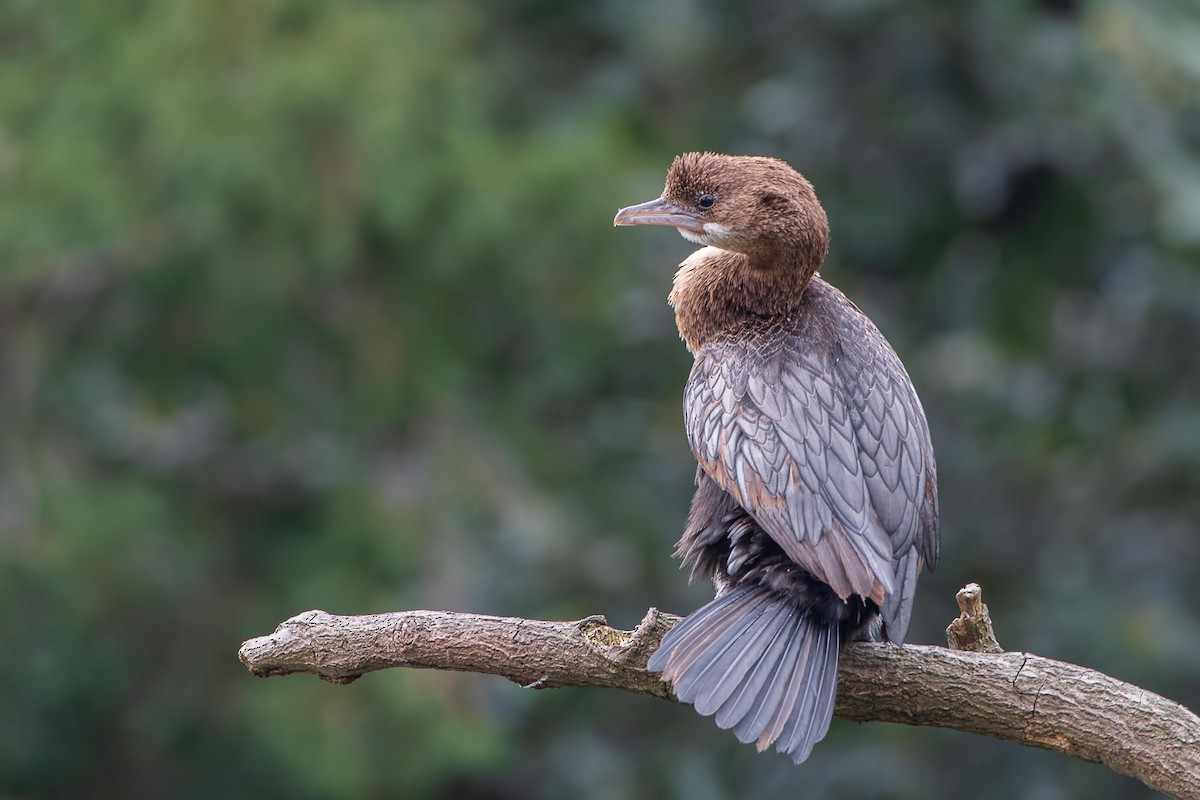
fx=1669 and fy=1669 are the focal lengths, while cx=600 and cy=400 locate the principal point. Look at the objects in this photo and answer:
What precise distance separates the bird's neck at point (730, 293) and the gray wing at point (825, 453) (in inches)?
5.6

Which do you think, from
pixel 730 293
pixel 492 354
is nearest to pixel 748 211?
pixel 730 293

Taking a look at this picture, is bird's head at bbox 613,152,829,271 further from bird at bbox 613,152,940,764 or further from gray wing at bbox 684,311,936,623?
gray wing at bbox 684,311,936,623

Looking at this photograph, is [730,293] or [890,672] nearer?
[890,672]

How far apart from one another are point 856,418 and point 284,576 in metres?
4.04

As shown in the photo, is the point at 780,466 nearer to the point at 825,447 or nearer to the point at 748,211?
the point at 825,447

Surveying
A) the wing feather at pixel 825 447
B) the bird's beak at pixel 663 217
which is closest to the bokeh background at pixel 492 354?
the bird's beak at pixel 663 217

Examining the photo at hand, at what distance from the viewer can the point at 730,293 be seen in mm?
4637

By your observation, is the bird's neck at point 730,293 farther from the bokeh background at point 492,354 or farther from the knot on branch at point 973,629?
the bokeh background at point 492,354

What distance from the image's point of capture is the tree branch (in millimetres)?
3453

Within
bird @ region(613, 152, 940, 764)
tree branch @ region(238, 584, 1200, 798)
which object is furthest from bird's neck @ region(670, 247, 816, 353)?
tree branch @ region(238, 584, 1200, 798)

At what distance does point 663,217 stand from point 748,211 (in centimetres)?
28

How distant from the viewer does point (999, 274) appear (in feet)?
25.2

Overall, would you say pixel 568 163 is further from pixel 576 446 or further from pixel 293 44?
pixel 576 446

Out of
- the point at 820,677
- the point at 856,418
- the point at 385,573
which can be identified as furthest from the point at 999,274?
the point at 820,677
